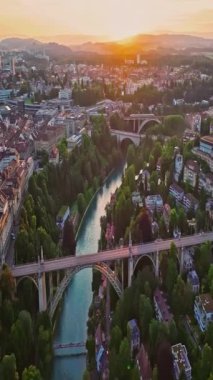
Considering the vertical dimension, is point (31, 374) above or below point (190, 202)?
below

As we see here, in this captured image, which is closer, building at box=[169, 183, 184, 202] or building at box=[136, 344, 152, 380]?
building at box=[136, 344, 152, 380]

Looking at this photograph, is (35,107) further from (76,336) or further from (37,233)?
(76,336)

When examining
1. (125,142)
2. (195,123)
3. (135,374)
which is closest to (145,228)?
(135,374)

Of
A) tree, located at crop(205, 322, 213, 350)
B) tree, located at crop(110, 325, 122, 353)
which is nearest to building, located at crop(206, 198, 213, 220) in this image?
tree, located at crop(205, 322, 213, 350)

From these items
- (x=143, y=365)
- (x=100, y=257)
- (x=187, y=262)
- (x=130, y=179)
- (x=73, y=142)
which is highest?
(x=73, y=142)

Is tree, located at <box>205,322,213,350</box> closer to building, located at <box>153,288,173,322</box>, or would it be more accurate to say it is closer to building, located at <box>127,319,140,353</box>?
building, located at <box>153,288,173,322</box>

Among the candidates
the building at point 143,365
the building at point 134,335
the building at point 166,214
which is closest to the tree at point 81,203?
the building at point 166,214

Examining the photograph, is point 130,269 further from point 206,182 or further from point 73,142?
point 73,142
